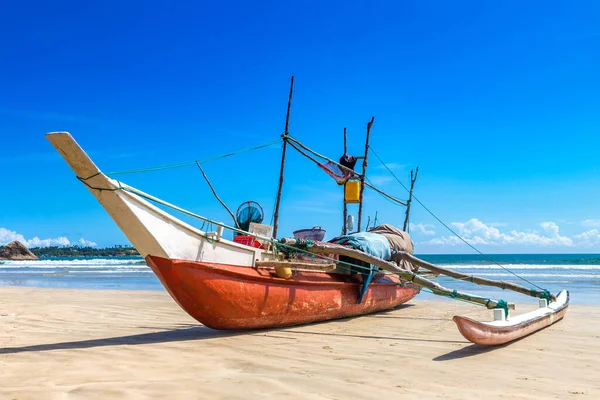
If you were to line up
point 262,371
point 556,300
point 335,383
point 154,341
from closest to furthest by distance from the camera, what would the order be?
1. point 335,383
2. point 262,371
3. point 154,341
4. point 556,300

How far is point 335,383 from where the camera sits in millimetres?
4492

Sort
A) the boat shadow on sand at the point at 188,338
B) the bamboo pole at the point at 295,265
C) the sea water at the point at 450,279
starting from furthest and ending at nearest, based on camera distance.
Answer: the sea water at the point at 450,279
the bamboo pole at the point at 295,265
the boat shadow on sand at the point at 188,338

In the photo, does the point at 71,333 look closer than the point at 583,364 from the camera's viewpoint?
No

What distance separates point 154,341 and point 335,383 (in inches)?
130

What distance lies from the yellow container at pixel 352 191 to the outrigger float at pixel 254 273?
7.65 ft

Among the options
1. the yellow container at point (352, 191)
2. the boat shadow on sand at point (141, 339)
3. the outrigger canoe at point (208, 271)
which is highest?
the yellow container at point (352, 191)

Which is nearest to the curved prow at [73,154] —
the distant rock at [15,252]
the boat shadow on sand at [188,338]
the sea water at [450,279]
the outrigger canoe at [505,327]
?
the boat shadow on sand at [188,338]

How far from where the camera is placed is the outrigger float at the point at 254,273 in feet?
19.5

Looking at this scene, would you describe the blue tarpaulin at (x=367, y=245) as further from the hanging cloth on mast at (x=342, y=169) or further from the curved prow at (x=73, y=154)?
the curved prow at (x=73, y=154)

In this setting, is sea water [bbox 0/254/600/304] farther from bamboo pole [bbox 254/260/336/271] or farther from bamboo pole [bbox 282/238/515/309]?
bamboo pole [bbox 254/260/336/271]

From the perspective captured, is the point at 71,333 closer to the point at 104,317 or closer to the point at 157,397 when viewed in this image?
the point at 104,317

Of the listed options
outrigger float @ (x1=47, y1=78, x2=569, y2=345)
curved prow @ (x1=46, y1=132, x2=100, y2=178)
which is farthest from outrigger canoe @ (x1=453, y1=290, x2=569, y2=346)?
curved prow @ (x1=46, y1=132, x2=100, y2=178)

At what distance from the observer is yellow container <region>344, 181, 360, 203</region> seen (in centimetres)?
1229

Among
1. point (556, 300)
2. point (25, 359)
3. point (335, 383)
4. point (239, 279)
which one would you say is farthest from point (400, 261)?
point (25, 359)
